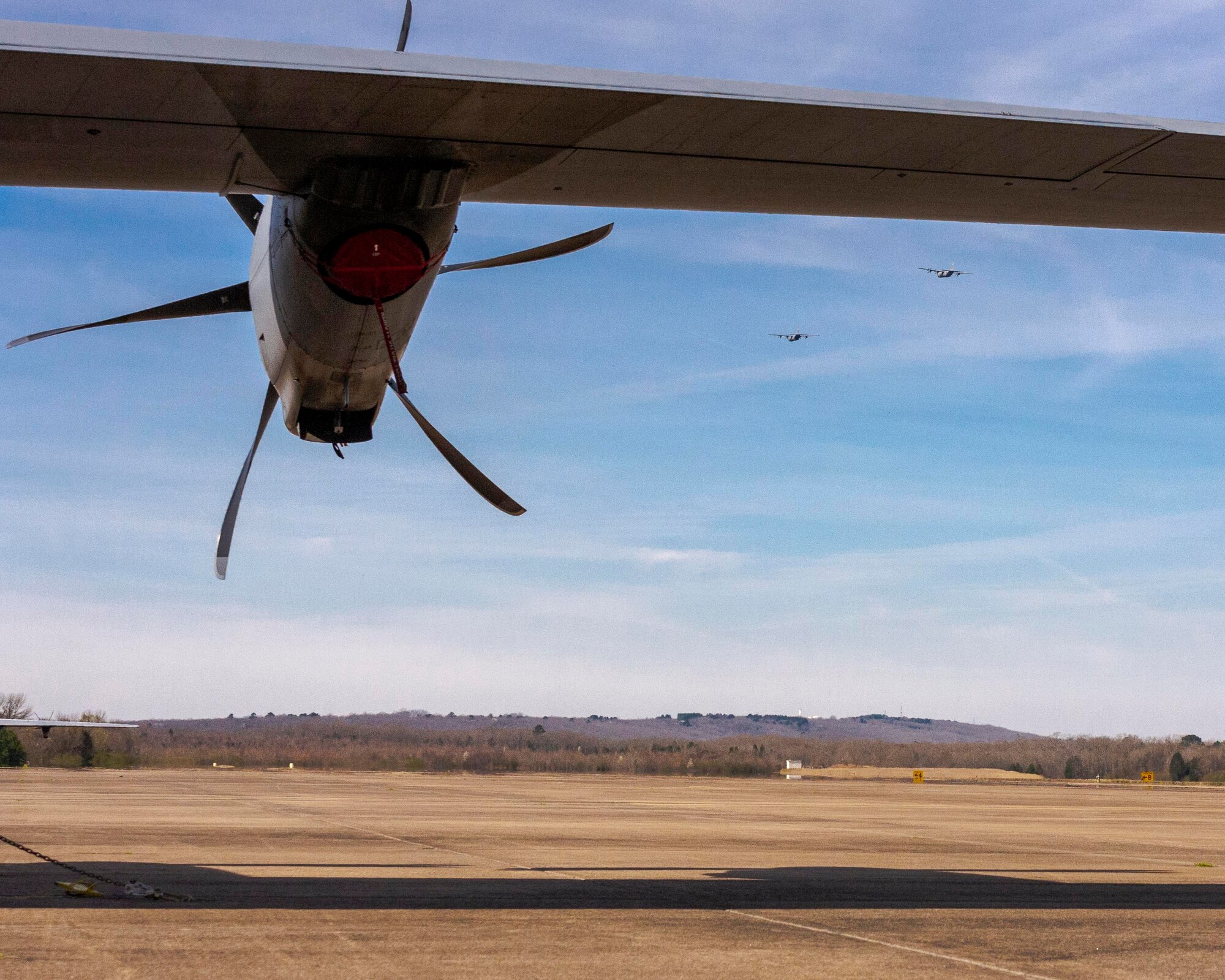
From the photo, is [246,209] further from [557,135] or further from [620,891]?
[620,891]

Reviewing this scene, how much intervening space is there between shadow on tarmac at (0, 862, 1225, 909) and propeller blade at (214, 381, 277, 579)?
323 centimetres

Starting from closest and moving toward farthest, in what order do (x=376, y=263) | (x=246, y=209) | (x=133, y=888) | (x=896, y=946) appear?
1. (x=376, y=263)
2. (x=896, y=946)
3. (x=246, y=209)
4. (x=133, y=888)

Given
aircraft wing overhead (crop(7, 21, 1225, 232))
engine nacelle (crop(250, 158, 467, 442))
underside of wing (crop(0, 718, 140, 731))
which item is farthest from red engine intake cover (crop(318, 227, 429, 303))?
underside of wing (crop(0, 718, 140, 731))

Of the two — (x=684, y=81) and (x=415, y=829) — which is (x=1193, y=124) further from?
(x=415, y=829)

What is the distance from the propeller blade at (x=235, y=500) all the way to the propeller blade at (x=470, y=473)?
1.29 metres

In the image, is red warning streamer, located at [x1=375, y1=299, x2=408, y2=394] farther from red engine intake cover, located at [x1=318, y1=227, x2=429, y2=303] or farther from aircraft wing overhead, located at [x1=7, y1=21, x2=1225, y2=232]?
aircraft wing overhead, located at [x1=7, y1=21, x2=1225, y2=232]

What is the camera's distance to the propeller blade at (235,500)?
984 centimetres

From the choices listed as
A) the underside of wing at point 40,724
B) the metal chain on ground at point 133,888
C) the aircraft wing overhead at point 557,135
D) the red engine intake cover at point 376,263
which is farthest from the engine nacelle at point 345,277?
the underside of wing at point 40,724

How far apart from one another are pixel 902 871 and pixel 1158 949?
22.1 ft

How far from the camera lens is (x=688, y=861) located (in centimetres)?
1672

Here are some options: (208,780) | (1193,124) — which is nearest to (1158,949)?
(1193,124)

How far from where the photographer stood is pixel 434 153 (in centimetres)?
796

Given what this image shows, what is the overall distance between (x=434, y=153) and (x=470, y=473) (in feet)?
10.3

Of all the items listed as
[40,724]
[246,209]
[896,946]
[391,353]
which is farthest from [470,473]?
[40,724]
